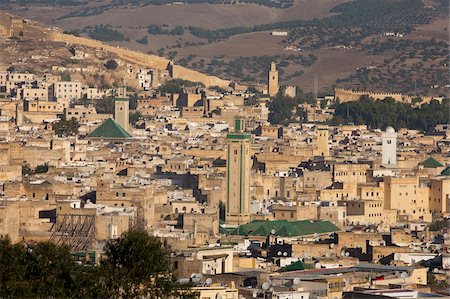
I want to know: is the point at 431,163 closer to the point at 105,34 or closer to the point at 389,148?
the point at 389,148

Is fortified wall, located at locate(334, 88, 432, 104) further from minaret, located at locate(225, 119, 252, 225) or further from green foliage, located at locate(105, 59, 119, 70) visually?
minaret, located at locate(225, 119, 252, 225)

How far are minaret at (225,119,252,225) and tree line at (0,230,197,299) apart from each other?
971 inches

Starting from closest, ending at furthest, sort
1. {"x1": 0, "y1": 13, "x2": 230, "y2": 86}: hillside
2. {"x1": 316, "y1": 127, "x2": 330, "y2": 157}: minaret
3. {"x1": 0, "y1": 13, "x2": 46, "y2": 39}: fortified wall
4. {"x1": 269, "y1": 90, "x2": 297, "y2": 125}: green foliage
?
{"x1": 316, "y1": 127, "x2": 330, "y2": 157}: minaret, {"x1": 269, "y1": 90, "x2": 297, "y2": 125}: green foliage, {"x1": 0, "y1": 13, "x2": 230, "y2": 86}: hillside, {"x1": 0, "y1": 13, "x2": 46, "y2": 39}: fortified wall

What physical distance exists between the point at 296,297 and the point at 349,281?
7.86 ft

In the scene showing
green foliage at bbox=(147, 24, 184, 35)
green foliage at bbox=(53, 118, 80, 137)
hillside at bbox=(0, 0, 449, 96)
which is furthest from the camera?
green foliage at bbox=(147, 24, 184, 35)

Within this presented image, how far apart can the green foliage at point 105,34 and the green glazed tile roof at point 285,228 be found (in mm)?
89631

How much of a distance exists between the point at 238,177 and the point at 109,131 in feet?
63.0

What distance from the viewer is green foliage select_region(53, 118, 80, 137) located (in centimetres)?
7200

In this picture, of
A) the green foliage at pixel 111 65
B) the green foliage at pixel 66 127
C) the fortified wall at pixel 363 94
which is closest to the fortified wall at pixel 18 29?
the green foliage at pixel 111 65

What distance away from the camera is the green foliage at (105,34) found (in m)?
141

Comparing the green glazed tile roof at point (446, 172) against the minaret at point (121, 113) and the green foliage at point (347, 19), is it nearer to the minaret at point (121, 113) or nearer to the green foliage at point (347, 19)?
the minaret at point (121, 113)

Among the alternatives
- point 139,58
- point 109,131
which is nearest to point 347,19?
point 139,58

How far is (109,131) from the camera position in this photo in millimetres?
72000

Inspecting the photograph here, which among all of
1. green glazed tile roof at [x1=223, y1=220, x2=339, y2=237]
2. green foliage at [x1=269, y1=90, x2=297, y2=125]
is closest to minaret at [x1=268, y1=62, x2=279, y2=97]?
green foliage at [x1=269, y1=90, x2=297, y2=125]
